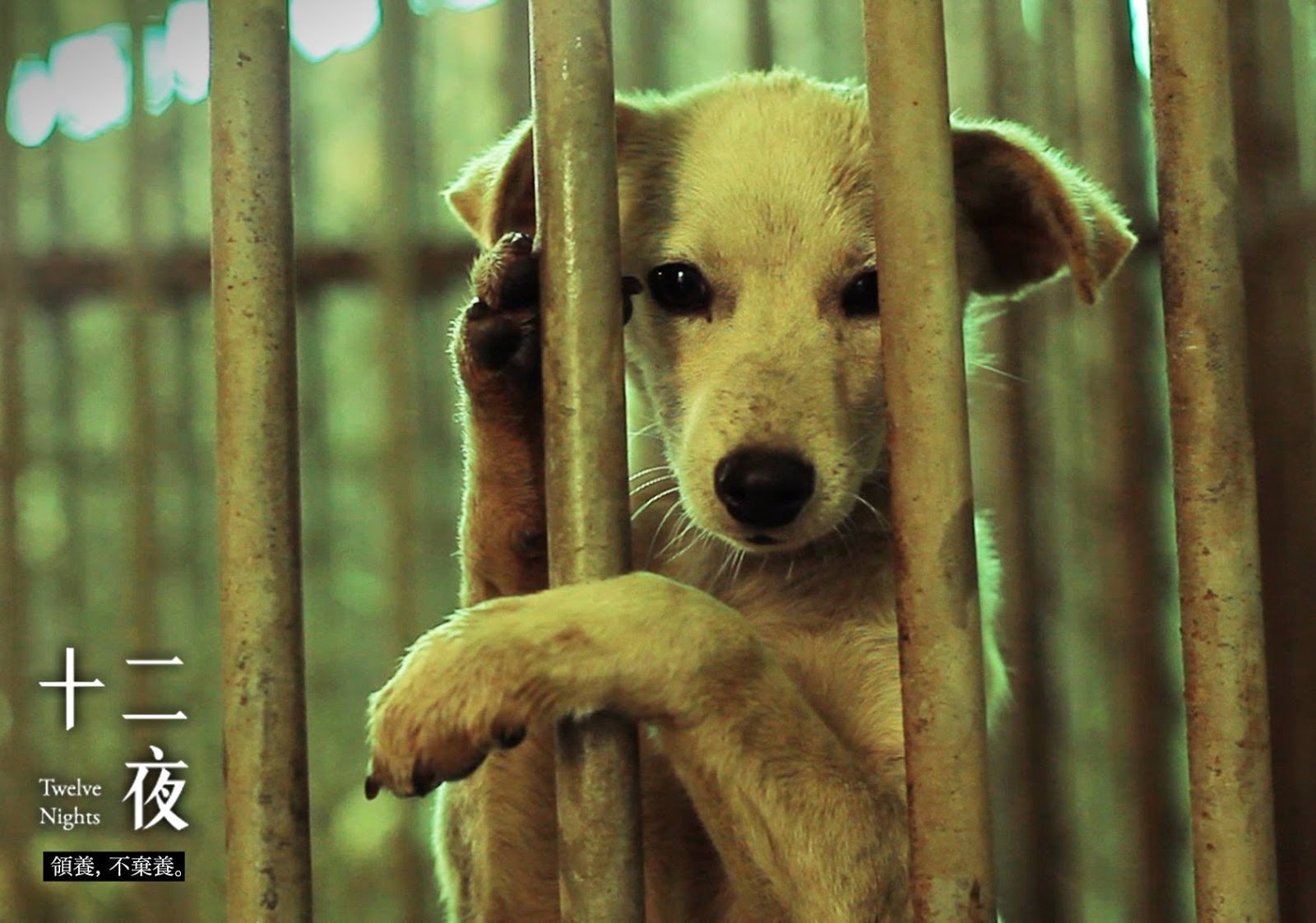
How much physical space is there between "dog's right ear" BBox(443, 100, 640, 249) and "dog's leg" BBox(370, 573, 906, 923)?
85 centimetres

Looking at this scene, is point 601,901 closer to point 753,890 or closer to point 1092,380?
point 753,890

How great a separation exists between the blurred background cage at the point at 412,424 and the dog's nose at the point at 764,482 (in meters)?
1.70

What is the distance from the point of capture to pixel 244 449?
1507mm

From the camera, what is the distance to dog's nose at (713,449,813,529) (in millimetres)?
1933

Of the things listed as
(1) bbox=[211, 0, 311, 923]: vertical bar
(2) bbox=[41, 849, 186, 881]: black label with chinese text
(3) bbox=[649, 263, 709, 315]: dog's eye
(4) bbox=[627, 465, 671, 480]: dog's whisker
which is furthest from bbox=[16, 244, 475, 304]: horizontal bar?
(1) bbox=[211, 0, 311, 923]: vertical bar

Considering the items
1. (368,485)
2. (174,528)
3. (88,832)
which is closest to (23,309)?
(174,528)

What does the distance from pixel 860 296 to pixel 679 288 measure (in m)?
0.32

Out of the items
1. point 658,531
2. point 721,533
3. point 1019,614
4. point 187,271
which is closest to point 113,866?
point 187,271

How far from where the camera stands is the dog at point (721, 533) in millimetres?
1628

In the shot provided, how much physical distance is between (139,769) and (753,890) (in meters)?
2.62

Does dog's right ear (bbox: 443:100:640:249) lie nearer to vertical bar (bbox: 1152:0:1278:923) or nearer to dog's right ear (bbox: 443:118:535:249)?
dog's right ear (bbox: 443:118:535:249)

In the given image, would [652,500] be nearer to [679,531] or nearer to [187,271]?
→ [679,531]

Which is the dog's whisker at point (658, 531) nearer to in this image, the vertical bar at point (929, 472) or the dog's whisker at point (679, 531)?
the dog's whisker at point (679, 531)

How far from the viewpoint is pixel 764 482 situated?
1929mm
